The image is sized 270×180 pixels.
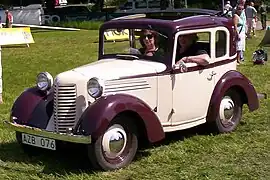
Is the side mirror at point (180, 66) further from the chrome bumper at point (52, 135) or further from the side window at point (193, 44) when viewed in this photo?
the chrome bumper at point (52, 135)

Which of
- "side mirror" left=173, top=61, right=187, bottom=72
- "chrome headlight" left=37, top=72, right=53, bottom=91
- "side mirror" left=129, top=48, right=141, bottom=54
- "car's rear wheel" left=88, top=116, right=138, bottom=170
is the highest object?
"side mirror" left=129, top=48, right=141, bottom=54

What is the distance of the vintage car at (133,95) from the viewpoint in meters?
6.01

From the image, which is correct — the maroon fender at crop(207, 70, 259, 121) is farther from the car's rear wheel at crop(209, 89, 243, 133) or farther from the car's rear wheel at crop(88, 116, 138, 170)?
the car's rear wheel at crop(88, 116, 138, 170)

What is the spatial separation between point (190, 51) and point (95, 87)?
1687 millimetres

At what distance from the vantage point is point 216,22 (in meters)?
7.43

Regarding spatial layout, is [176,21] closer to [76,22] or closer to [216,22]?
[216,22]

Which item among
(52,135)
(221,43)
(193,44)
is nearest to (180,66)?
(193,44)

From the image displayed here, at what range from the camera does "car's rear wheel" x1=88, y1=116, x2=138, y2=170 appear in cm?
594

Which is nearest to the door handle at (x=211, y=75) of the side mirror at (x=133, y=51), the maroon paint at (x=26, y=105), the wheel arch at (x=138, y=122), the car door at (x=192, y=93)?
the car door at (x=192, y=93)

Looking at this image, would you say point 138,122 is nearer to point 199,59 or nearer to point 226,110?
point 199,59

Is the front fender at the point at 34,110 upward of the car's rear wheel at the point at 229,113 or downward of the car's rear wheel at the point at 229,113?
upward

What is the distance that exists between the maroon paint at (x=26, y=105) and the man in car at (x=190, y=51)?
1.76 metres

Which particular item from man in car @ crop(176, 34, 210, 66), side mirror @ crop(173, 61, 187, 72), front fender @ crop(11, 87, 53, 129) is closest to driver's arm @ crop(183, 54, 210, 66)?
man in car @ crop(176, 34, 210, 66)

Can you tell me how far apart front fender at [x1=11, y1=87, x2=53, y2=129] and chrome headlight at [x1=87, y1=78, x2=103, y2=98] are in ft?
2.44
